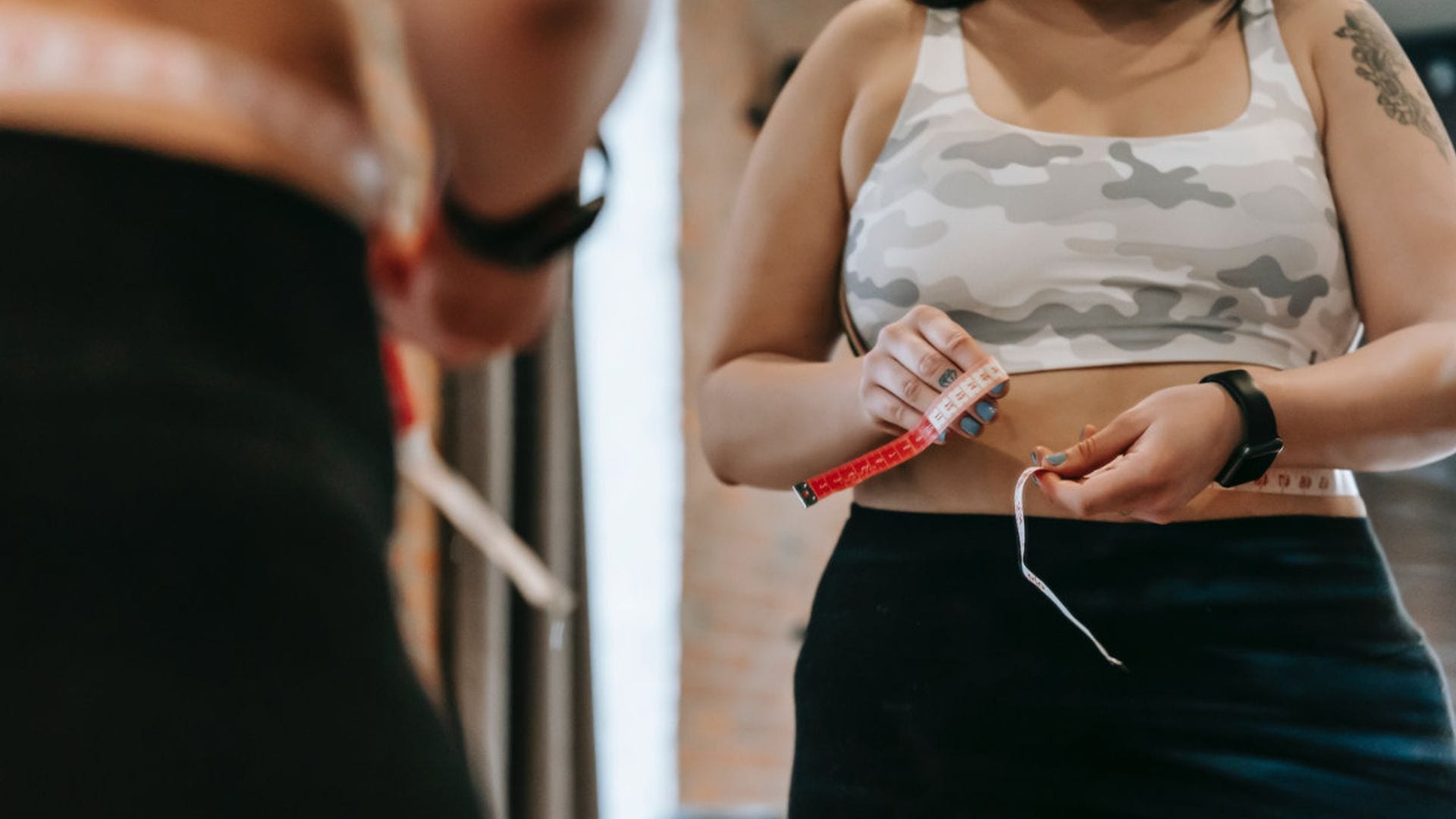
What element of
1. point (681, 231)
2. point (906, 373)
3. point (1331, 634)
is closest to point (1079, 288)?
point (906, 373)

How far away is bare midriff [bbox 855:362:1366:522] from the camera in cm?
93

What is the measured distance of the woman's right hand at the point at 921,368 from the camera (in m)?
0.85

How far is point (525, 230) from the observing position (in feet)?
2.06

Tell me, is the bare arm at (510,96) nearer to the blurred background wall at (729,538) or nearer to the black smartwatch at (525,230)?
the black smartwatch at (525,230)

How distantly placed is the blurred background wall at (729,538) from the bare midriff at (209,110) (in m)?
3.07

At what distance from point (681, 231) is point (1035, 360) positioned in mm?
3194

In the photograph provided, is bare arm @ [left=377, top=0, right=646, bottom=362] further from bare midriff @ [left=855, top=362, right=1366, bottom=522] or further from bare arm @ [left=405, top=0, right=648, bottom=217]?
bare midriff @ [left=855, top=362, right=1366, bottom=522]

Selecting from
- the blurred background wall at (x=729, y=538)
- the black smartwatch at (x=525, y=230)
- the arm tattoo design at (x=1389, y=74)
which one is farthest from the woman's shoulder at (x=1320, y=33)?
the blurred background wall at (x=729, y=538)

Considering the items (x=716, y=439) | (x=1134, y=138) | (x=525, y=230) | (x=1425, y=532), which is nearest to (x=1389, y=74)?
(x=1134, y=138)

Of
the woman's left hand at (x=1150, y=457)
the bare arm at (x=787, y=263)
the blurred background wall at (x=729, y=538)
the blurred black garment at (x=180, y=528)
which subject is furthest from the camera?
the blurred background wall at (x=729, y=538)

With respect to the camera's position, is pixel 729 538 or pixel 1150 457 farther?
pixel 729 538

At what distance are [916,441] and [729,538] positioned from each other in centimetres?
310

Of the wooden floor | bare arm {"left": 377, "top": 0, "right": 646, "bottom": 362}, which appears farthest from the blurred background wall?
bare arm {"left": 377, "top": 0, "right": 646, "bottom": 362}

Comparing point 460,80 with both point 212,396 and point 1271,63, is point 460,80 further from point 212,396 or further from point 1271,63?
point 1271,63
